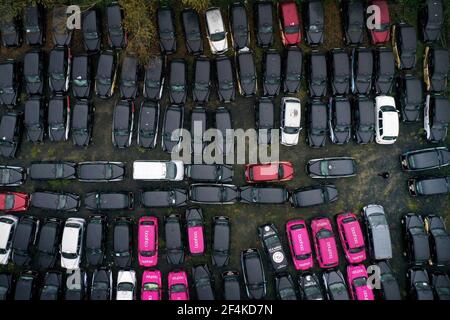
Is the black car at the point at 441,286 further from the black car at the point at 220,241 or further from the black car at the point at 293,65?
the black car at the point at 293,65

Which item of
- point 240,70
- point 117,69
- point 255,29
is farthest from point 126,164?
point 255,29

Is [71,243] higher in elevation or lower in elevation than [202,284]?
higher

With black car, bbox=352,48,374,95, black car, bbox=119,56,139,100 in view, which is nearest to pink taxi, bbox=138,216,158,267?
black car, bbox=119,56,139,100

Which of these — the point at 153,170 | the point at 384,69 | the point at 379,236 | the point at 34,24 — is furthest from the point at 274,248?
the point at 34,24

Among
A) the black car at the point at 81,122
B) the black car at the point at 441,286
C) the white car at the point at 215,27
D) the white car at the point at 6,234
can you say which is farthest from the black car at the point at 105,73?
the black car at the point at 441,286

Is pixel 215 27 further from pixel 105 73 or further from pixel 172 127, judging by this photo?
pixel 105 73

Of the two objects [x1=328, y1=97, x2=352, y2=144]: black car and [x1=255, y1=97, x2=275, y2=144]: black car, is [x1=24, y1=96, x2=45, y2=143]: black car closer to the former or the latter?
[x1=255, y1=97, x2=275, y2=144]: black car
